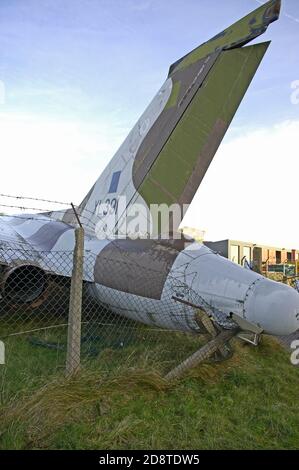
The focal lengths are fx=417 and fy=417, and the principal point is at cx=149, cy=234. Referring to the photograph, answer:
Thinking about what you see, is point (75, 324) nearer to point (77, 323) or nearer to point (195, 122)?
point (77, 323)

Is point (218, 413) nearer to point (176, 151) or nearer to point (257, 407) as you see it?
point (257, 407)

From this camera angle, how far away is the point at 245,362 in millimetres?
6262

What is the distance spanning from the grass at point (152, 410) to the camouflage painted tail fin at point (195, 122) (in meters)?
2.62

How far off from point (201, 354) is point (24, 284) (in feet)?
11.6

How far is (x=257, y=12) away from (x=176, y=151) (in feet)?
8.28

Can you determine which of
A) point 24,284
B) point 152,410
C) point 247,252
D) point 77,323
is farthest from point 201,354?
point 247,252

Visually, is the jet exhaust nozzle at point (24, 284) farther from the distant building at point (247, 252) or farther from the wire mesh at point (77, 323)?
the distant building at point (247, 252)

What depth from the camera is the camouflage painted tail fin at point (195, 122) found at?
7039 millimetres

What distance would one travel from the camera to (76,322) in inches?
171

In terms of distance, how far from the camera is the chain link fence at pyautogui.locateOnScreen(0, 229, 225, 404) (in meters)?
4.73

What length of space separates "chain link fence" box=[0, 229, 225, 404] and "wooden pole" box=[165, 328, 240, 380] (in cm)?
20

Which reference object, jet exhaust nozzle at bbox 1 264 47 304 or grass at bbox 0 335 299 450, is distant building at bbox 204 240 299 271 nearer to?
jet exhaust nozzle at bbox 1 264 47 304

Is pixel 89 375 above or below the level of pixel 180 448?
above
